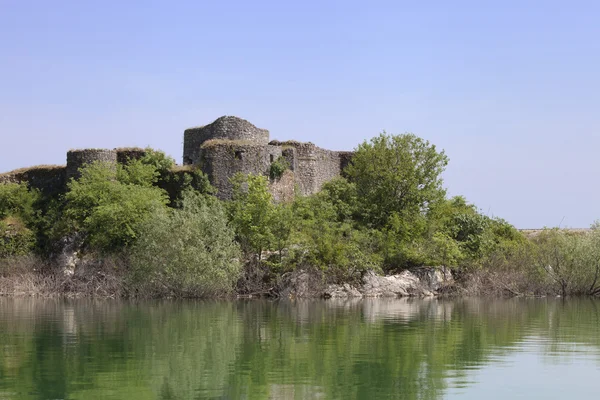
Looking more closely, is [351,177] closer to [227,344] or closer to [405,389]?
[227,344]

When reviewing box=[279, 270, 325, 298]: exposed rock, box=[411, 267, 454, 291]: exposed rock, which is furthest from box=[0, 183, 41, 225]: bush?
box=[411, 267, 454, 291]: exposed rock

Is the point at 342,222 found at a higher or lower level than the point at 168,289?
higher

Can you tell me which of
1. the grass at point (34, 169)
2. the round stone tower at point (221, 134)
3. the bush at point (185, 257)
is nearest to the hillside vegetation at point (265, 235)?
the bush at point (185, 257)

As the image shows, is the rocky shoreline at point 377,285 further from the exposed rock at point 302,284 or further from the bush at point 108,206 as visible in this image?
the bush at point 108,206

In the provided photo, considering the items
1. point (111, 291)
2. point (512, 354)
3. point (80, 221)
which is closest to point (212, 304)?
point (111, 291)

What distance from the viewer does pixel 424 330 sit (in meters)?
24.6

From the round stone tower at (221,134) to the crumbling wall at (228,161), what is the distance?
100cm

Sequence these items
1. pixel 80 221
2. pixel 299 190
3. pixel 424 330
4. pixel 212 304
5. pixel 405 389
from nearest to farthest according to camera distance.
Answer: pixel 405 389 → pixel 424 330 → pixel 212 304 → pixel 80 221 → pixel 299 190

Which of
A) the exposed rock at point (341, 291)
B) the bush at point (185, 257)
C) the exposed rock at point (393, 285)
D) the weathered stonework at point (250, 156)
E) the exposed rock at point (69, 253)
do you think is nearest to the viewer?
the bush at point (185, 257)

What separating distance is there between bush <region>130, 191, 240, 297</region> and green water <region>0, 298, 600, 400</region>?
7095 mm

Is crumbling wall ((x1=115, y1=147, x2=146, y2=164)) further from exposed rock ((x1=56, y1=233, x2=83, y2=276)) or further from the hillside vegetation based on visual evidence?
exposed rock ((x1=56, y1=233, x2=83, y2=276))

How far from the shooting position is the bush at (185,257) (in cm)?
3969

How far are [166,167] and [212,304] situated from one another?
14.2m

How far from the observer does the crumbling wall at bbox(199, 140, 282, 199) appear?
47.8 m
